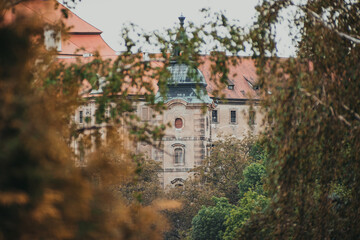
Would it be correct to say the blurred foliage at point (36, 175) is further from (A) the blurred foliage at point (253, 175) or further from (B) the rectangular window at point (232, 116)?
(B) the rectangular window at point (232, 116)

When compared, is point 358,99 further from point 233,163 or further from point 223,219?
point 233,163

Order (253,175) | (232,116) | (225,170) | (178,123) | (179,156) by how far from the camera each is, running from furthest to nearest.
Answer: (232,116)
(179,156)
(178,123)
(225,170)
(253,175)

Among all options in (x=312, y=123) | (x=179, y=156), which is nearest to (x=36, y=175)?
(x=312, y=123)

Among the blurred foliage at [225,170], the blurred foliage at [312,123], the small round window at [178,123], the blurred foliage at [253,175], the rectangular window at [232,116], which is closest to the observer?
the blurred foliage at [312,123]

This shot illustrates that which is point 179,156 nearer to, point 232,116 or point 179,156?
point 179,156

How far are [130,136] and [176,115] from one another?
185 ft

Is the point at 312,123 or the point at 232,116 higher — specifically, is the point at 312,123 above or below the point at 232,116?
below

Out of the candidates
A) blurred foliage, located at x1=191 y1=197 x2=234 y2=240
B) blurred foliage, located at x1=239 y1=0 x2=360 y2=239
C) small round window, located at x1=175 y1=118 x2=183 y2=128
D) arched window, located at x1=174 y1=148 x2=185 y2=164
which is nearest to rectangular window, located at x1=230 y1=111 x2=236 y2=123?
arched window, located at x1=174 y1=148 x2=185 y2=164

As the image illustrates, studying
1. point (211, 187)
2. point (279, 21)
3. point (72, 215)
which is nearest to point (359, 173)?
point (279, 21)

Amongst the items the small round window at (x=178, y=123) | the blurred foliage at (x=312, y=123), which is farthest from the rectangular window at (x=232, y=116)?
the blurred foliage at (x=312, y=123)

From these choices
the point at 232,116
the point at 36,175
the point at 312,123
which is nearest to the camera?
the point at 36,175

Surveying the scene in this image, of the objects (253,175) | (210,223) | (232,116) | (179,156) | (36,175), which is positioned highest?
(232,116)

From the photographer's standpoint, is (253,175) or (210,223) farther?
(253,175)

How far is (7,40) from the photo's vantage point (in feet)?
24.6
